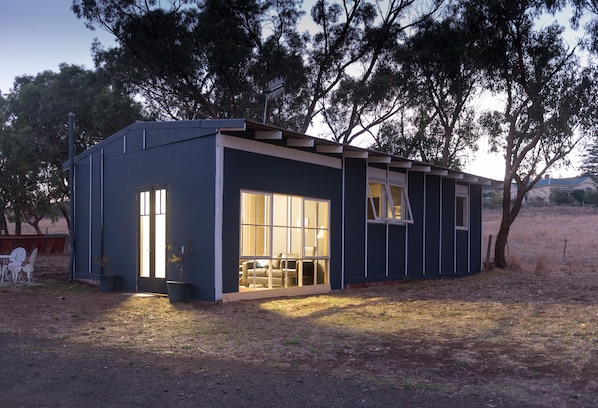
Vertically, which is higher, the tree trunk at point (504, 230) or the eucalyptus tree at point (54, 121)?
the eucalyptus tree at point (54, 121)

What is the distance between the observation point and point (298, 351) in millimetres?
7457

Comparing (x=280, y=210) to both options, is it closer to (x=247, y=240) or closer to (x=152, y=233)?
(x=247, y=240)

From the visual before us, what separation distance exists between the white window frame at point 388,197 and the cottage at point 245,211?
31 mm

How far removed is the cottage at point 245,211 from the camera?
1156cm

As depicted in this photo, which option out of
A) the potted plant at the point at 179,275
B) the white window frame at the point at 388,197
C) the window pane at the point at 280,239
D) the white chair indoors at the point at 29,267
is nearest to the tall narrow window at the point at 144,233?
the potted plant at the point at 179,275

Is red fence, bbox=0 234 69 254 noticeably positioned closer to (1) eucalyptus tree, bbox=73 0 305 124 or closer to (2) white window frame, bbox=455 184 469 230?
(1) eucalyptus tree, bbox=73 0 305 124

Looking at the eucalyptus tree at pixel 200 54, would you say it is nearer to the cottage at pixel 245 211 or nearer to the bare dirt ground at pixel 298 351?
the cottage at pixel 245 211

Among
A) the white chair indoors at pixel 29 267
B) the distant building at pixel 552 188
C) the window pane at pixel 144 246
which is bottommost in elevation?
the white chair indoors at pixel 29 267

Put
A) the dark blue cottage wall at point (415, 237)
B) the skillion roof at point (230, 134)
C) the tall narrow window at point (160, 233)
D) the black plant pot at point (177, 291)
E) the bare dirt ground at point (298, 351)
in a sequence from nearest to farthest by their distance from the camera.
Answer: the bare dirt ground at point (298, 351), the skillion roof at point (230, 134), the black plant pot at point (177, 291), the tall narrow window at point (160, 233), the dark blue cottage wall at point (415, 237)

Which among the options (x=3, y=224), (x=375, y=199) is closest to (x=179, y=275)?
(x=375, y=199)

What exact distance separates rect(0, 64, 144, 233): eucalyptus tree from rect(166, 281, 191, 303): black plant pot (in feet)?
45.0

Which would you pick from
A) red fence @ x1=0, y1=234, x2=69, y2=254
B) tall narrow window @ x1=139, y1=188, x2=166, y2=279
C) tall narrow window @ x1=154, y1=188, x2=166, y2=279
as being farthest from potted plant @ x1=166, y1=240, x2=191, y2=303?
red fence @ x1=0, y1=234, x2=69, y2=254

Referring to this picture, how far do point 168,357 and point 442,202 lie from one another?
12617mm

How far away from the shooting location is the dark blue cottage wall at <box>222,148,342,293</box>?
11516mm
